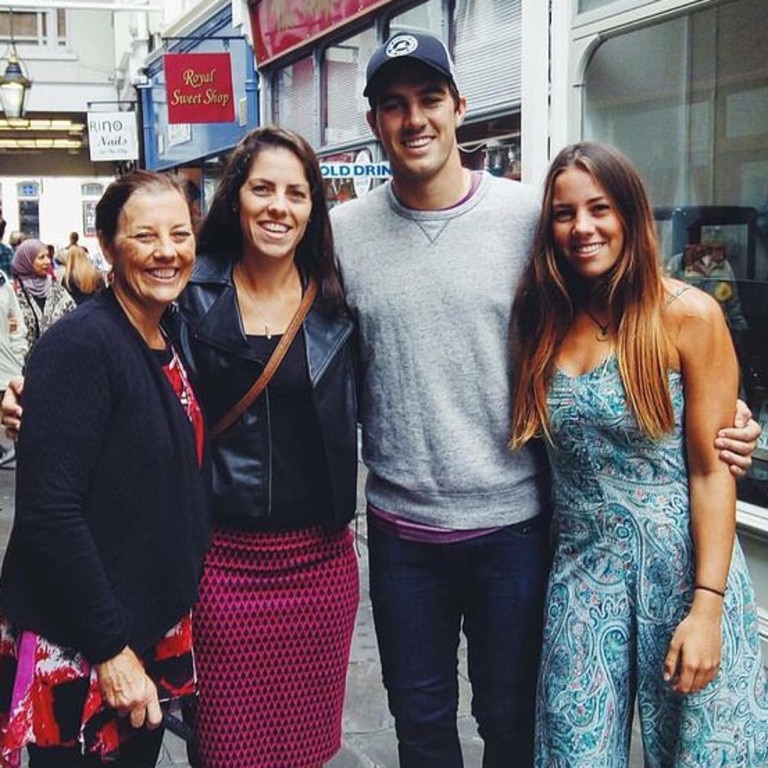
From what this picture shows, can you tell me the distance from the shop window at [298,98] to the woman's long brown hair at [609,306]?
281 inches

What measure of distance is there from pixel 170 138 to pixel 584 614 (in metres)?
13.4

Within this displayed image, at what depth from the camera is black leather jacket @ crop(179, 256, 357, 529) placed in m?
2.34

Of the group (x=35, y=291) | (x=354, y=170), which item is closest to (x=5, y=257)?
(x=35, y=291)

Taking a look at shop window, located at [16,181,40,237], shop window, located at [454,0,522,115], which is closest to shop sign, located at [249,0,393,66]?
shop window, located at [454,0,522,115]

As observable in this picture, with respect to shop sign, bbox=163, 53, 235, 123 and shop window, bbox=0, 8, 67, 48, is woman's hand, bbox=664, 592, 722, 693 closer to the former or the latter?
shop sign, bbox=163, 53, 235, 123

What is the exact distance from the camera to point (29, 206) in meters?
32.9

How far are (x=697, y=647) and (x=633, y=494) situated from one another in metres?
0.33

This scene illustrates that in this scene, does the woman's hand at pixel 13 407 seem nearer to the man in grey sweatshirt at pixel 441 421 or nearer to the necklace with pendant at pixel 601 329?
the man in grey sweatshirt at pixel 441 421

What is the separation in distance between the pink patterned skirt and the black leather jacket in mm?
90

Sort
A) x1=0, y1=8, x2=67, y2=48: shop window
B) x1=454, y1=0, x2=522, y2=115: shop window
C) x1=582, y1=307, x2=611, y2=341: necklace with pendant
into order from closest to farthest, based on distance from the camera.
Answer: x1=582, y1=307, x2=611, y2=341: necklace with pendant < x1=454, y1=0, x2=522, y2=115: shop window < x1=0, y1=8, x2=67, y2=48: shop window

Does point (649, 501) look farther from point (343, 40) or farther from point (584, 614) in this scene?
point (343, 40)

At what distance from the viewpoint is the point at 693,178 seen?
485cm

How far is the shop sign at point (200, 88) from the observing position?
10.8 metres

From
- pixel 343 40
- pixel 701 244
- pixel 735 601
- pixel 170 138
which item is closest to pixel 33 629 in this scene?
pixel 735 601
